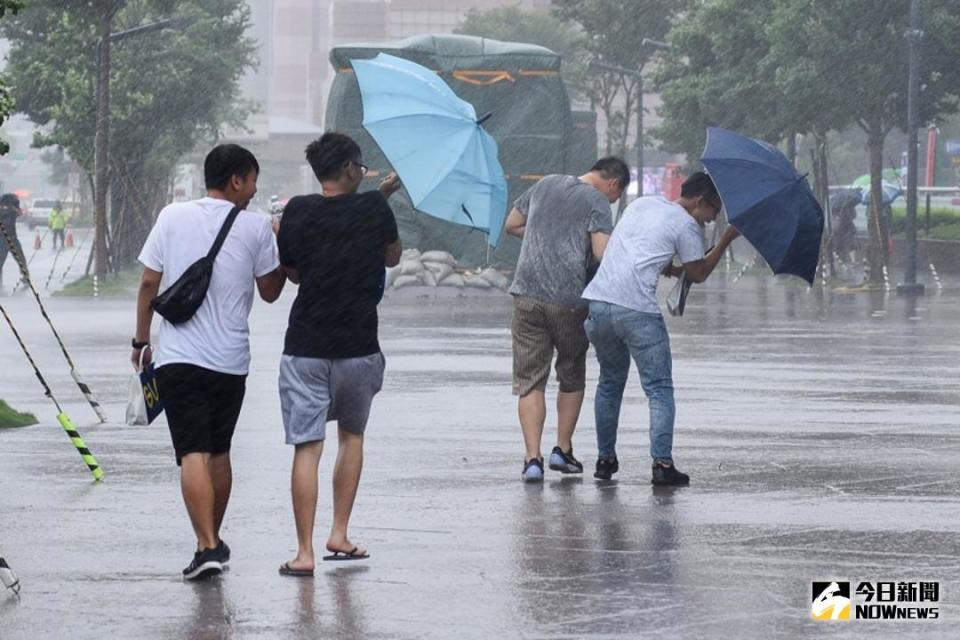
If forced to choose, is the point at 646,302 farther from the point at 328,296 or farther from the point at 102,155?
the point at 102,155

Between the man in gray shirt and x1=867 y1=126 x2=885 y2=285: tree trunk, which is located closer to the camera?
the man in gray shirt

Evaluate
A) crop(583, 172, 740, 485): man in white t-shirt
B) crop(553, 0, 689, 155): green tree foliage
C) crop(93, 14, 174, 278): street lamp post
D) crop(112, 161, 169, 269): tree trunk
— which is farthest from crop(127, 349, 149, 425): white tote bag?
crop(553, 0, 689, 155): green tree foliage

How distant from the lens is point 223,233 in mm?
8766

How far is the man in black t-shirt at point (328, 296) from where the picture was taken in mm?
8820

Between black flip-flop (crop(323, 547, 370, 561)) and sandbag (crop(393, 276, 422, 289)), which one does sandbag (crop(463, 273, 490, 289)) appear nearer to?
sandbag (crop(393, 276, 422, 289))

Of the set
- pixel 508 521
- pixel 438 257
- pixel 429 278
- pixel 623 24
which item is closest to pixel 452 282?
pixel 429 278

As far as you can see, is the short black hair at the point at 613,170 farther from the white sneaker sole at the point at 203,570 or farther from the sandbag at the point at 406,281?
the sandbag at the point at 406,281

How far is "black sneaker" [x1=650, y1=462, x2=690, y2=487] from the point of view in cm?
1148

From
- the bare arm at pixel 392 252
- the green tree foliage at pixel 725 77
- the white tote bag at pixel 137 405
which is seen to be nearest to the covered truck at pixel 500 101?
the green tree foliage at pixel 725 77

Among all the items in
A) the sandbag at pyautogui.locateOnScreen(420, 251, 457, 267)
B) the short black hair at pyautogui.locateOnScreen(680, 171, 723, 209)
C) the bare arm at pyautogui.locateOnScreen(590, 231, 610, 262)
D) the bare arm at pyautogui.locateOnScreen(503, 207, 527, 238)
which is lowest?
the sandbag at pyautogui.locateOnScreen(420, 251, 457, 267)

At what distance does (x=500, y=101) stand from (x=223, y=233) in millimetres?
32732

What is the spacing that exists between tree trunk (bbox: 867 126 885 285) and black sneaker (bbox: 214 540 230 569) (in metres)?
33.3

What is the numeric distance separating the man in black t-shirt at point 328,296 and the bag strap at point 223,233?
0.66 feet

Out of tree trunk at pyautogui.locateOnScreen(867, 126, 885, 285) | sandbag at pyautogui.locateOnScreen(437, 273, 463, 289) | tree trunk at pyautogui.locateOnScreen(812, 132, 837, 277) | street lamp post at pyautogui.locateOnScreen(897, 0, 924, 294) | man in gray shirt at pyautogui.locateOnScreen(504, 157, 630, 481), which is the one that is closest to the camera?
man in gray shirt at pyautogui.locateOnScreen(504, 157, 630, 481)
